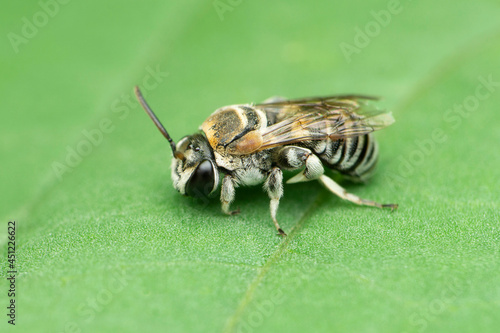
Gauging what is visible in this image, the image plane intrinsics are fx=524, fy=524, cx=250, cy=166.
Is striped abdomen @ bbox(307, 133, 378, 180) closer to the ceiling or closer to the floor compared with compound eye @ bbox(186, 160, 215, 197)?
closer to the floor

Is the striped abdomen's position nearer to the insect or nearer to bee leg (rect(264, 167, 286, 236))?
the insect

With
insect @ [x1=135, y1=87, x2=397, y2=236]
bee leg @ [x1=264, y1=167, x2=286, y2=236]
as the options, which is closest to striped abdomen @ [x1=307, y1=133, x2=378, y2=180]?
insect @ [x1=135, y1=87, x2=397, y2=236]

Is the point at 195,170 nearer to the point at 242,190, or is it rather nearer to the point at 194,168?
the point at 194,168

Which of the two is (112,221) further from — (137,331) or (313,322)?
(313,322)

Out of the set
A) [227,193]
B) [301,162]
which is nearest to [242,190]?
[227,193]

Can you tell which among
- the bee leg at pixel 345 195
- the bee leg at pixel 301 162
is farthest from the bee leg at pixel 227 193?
the bee leg at pixel 345 195

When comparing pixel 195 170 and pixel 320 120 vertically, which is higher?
pixel 195 170

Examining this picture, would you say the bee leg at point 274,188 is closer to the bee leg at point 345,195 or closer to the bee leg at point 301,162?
the bee leg at point 301,162

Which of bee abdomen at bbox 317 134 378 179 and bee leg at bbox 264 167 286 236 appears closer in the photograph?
bee leg at bbox 264 167 286 236
